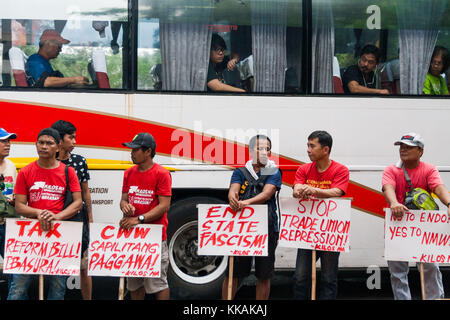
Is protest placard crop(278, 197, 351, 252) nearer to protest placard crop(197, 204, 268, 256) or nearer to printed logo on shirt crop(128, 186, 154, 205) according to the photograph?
protest placard crop(197, 204, 268, 256)

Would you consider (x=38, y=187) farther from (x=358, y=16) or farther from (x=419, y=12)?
(x=419, y=12)

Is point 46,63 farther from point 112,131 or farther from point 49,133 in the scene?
point 49,133

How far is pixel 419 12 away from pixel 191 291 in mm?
4380

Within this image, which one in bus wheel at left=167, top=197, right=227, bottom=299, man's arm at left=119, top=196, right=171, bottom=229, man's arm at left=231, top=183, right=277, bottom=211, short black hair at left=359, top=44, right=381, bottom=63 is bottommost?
bus wheel at left=167, top=197, right=227, bottom=299

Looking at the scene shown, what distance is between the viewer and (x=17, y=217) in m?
6.27

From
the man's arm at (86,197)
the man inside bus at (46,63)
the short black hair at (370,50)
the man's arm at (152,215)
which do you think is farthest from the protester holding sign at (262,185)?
the man inside bus at (46,63)

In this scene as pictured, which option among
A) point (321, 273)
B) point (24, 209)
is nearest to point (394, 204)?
point (321, 273)

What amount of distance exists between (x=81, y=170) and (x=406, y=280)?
11.6 feet

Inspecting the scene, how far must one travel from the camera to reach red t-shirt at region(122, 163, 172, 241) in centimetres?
598

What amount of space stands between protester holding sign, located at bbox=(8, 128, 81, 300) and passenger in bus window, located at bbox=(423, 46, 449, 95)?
451 cm

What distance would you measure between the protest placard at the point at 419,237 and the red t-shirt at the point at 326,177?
1.77 feet

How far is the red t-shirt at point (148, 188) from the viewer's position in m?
5.98

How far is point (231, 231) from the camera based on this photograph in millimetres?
6246

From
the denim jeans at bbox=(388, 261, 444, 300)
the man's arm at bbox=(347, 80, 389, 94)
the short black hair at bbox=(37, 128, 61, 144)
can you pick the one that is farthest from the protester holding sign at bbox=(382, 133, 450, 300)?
the short black hair at bbox=(37, 128, 61, 144)
